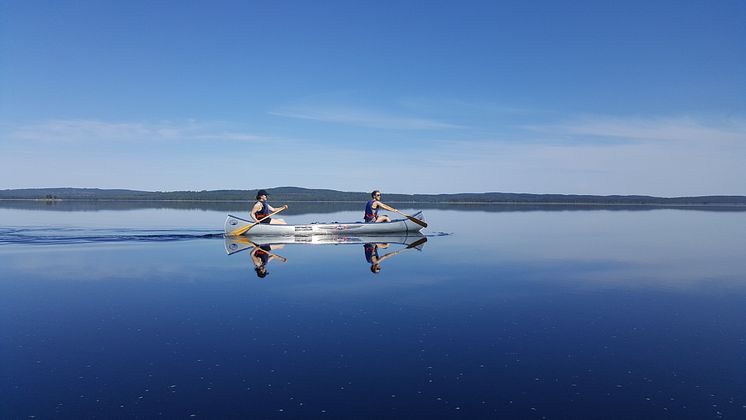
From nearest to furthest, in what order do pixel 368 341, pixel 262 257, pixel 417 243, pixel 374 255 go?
pixel 368 341 < pixel 262 257 < pixel 374 255 < pixel 417 243

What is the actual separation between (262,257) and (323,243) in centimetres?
552

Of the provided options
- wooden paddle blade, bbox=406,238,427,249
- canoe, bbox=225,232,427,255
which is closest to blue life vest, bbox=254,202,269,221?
canoe, bbox=225,232,427,255

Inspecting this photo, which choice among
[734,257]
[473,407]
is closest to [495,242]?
[734,257]

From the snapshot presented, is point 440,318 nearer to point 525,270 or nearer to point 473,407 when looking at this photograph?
point 473,407

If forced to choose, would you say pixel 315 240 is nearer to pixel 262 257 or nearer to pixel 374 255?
pixel 374 255

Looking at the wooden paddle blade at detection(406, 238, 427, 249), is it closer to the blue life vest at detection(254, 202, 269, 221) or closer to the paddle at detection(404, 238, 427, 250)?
the paddle at detection(404, 238, 427, 250)

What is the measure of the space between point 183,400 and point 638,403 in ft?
16.1

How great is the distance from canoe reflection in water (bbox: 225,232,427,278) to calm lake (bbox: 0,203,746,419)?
2.69m

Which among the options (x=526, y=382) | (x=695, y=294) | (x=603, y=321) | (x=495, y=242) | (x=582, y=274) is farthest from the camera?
(x=495, y=242)

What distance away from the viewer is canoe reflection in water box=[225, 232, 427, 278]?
19.4 meters

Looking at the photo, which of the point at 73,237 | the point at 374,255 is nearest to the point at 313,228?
the point at 374,255

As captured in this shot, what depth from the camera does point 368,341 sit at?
8289mm

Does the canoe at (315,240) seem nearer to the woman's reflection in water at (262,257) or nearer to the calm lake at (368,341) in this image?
the woman's reflection in water at (262,257)

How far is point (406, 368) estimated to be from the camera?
7.12 metres
